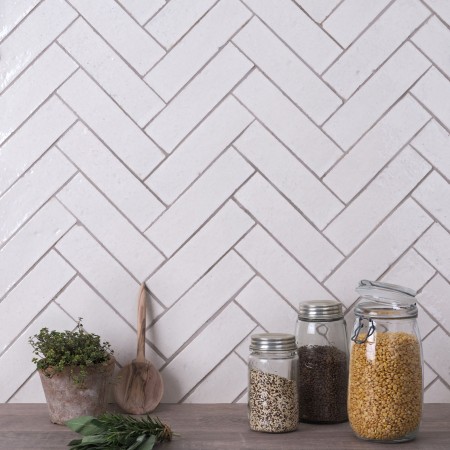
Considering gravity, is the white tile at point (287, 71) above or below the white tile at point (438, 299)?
above

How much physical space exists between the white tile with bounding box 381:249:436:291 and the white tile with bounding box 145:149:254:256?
14.9 inches

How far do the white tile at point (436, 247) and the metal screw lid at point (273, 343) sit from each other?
387 mm

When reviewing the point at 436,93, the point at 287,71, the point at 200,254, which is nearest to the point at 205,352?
the point at 200,254

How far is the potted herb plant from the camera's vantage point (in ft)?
4.36

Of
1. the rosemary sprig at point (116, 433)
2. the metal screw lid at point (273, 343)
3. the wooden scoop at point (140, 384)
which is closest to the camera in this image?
the rosemary sprig at point (116, 433)

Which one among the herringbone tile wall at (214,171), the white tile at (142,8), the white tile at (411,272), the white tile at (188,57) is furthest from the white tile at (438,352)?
the white tile at (142,8)

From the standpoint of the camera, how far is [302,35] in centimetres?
151

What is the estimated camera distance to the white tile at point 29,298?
1.52 m

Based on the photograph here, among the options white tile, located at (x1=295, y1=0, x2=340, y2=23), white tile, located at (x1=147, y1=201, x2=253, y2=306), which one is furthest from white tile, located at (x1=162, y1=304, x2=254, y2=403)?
white tile, located at (x1=295, y1=0, x2=340, y2=23)

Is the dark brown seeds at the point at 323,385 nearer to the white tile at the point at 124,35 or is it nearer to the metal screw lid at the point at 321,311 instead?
the metal screw lid at the point at 321,311

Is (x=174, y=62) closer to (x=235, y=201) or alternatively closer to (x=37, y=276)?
(x=235, y=201)

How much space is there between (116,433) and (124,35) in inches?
33.5

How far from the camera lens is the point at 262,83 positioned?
1512 millimetres

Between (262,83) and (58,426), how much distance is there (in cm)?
84
